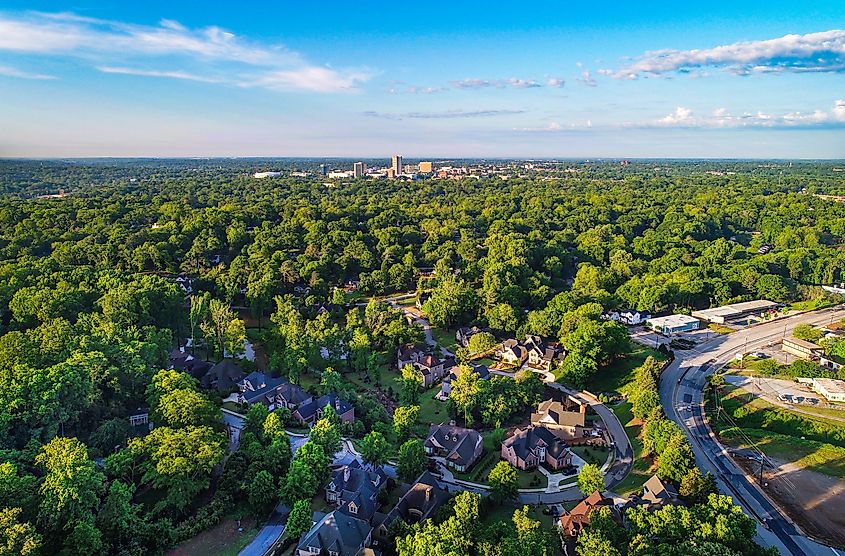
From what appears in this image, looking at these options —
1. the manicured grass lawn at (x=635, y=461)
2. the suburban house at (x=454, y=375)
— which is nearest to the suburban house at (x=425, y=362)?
the suburban house at (x=454, y=375)

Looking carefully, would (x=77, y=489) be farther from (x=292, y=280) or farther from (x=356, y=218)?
(x=356, y=218)

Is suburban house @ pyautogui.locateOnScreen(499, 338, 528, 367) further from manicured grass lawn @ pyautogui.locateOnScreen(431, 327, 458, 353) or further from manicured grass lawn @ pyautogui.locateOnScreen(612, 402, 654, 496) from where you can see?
manicured grass lawn @ pyautogui.locateOnScreen(612, 402, 654, 496)

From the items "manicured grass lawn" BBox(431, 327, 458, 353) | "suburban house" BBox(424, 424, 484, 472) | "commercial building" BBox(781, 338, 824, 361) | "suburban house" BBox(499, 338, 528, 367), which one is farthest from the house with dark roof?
"commercial building" BBox(781, 338, 824, 361)

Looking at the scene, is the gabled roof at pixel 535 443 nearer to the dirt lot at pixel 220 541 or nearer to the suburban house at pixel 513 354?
the suburban house at pixel 513 354

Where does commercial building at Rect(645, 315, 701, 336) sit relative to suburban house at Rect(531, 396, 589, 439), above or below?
above

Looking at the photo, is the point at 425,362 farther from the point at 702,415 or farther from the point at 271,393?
the point at 702,415

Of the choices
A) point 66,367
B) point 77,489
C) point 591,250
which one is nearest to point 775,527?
point 77,489
